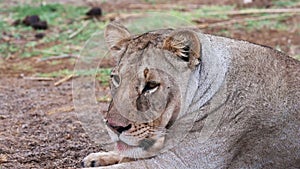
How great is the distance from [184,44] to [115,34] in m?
0.48

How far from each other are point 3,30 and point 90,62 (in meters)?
3.07

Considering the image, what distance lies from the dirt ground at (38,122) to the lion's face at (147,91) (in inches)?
39.1

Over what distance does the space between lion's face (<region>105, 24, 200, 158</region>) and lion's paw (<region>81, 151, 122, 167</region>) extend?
64 centimetres

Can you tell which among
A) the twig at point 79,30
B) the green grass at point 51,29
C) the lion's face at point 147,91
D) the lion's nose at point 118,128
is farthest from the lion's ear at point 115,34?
the twig at point 79,30

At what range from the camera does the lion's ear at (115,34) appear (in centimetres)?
377

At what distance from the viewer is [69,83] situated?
23.4 ft

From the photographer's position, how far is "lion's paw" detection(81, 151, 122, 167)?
4.25 meters

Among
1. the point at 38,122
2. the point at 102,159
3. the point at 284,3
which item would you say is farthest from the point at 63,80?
the point at 284,3

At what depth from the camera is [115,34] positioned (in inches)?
151

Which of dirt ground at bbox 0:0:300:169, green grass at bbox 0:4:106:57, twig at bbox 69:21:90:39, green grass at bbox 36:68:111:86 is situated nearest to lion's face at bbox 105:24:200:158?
dirt ground at bbox 0:0:300:169

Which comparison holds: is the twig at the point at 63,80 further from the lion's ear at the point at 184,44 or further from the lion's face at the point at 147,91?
the lion's ear at the point at 184,44

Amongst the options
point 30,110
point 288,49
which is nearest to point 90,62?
point 30,110

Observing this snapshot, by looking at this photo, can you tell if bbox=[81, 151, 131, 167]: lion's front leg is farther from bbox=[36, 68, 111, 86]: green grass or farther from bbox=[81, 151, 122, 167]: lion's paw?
bbox=[36, 68, 111, 86]: green grass

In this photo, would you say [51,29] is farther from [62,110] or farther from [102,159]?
[102,159]
